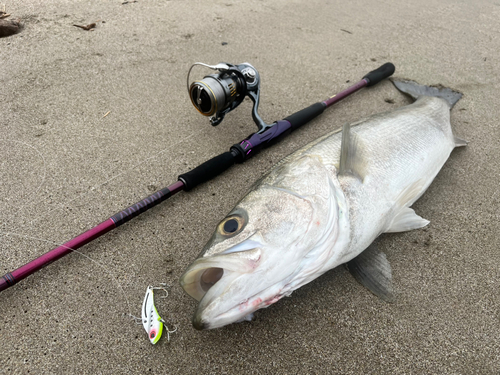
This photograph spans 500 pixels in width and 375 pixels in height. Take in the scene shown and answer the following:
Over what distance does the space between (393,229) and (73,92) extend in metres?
3.29

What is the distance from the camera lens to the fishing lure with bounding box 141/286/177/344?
1720mm

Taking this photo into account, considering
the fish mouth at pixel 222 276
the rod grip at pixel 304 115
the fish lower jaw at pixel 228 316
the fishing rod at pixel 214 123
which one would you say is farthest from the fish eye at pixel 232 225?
the rod grip at pixel 304 115

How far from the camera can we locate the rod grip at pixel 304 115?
9.84 feet

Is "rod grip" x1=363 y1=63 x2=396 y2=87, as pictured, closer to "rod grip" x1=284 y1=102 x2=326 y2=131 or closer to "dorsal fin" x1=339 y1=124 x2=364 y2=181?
"rod grip" x1=284 y1=102 x2=326 y2=131

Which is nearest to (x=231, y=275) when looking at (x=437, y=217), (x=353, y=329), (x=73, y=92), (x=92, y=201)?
(x=353, y=329)

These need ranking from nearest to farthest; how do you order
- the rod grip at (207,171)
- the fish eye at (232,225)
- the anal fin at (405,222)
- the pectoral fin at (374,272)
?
the fish eye at (232,225) < the pectoral fin at (374,272) < the anal fin at (405,222) < the rod grip at (207,171)

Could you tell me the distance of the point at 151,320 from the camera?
177 centimetres

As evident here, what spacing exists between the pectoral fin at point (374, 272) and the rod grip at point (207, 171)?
3.91ft

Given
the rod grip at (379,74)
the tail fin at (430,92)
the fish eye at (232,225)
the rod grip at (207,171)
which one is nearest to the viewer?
the fish eye at (232,225)

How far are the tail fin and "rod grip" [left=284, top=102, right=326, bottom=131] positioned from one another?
114 centimetres

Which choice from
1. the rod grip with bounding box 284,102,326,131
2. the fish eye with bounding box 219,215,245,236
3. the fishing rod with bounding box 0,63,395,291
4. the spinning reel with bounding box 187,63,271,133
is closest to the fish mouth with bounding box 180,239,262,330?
the fish eye with bounding box 219,215,245,236

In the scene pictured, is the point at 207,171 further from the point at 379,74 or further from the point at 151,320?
the point at 379,74

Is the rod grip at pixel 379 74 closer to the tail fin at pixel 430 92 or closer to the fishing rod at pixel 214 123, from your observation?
the tail fin at pixel 430 92

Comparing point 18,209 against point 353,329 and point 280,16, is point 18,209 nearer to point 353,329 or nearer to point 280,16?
point 353,329
